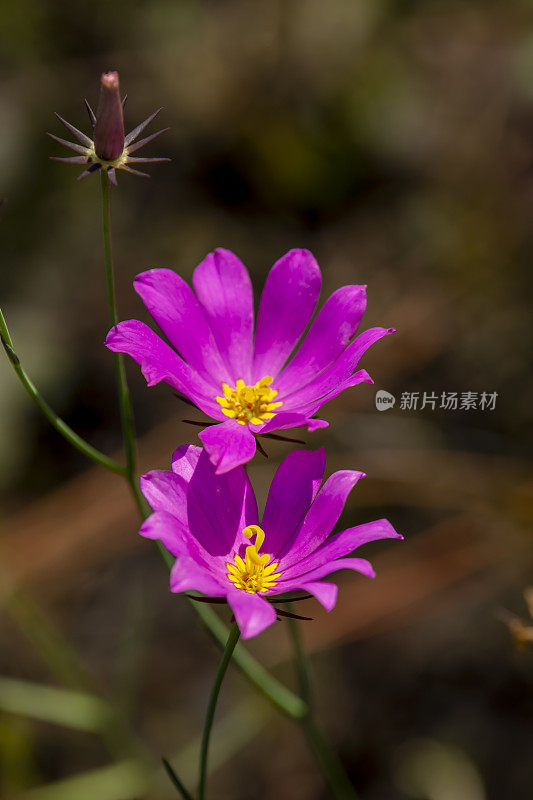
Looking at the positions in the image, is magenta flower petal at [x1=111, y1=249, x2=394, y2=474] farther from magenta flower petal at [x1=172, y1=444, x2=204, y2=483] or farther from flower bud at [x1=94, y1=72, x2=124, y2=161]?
flower bud at [x1=94, y1=72, x2=124, y2=161]

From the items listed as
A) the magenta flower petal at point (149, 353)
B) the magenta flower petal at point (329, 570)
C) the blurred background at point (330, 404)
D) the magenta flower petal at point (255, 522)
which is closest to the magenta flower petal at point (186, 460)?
the magenta flower petal at point (255, 522)

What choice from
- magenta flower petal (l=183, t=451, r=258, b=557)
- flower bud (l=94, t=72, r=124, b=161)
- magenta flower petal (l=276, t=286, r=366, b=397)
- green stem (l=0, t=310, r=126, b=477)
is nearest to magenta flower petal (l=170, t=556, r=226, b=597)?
magenta flower petal (l=183, t=451, r=258, b=557)

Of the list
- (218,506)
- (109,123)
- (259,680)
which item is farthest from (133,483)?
(109,123)

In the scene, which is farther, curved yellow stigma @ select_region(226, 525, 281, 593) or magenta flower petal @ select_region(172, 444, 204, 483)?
curved yellow stigma @ select_region(226, 525, 281, 593)

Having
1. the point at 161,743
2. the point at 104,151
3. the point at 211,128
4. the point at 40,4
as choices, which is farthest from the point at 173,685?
the point at 40,4

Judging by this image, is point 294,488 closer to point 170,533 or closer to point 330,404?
point 170,533

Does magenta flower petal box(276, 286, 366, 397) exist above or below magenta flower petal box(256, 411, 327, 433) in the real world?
above
